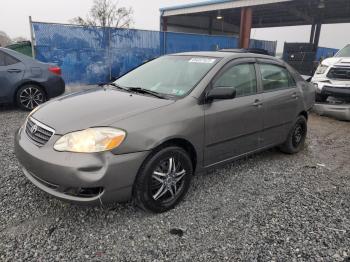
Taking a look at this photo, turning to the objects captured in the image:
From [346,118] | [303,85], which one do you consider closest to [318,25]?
[346,118]

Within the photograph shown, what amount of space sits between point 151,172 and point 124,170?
0.95 feet

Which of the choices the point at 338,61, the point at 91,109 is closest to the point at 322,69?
the point at 338,61

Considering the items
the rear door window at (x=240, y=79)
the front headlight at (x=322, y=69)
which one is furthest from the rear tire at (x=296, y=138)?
the front headlight at (x=322, y=69)

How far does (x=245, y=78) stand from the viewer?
3.87 metres

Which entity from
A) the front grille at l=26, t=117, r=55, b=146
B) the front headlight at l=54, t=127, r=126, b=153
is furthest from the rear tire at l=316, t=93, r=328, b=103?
the front grille at l=26, t=117, r=55, b=146

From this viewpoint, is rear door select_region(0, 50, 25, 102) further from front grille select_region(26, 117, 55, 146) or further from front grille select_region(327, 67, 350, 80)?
front grille select_region(327, 67, 350, 80)

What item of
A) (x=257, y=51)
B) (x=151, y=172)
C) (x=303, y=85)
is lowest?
(x=151, y=172)

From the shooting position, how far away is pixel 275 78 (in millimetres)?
4395

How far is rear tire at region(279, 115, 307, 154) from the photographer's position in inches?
186

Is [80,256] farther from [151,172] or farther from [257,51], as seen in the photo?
[257,51]

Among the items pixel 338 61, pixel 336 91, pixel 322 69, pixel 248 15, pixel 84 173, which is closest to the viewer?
pixel 84 173

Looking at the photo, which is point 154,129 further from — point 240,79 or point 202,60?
point 240,79

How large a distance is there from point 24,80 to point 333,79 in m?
7.25

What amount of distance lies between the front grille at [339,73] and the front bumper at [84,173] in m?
6.57
